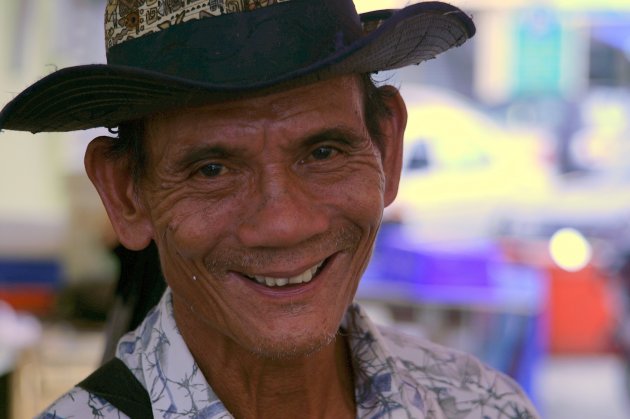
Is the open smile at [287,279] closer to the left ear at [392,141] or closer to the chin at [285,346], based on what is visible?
the chin at [285,346]

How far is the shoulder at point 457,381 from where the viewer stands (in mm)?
2100

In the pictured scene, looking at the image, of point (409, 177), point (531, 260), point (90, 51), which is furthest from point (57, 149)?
point (531, 260)

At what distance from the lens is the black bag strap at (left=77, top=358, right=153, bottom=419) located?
5.80ft

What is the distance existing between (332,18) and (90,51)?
13.8 ft

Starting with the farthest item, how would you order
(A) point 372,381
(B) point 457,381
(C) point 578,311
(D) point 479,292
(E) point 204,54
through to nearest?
1. (C) point 578,311
2. (D) point 479,292
3. (B) point 457,381
4. (A) point 372,381
5. (E) point 204,54

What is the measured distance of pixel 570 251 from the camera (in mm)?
9141

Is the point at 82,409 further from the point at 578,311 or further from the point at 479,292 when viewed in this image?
the point at 578,311

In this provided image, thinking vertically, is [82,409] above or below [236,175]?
below

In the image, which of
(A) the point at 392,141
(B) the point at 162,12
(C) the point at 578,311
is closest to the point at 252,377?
(A) the point at 392,141

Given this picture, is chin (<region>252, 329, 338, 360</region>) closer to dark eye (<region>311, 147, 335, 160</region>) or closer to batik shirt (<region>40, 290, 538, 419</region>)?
batik shirt (<region>40, 290, 538, 419</region>)

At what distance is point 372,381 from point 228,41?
2.58ft

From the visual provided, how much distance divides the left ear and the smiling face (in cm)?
22

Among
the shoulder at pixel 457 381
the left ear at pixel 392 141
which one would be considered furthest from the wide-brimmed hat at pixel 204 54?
the shoulder at pixel 457 381

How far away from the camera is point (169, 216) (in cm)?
181
